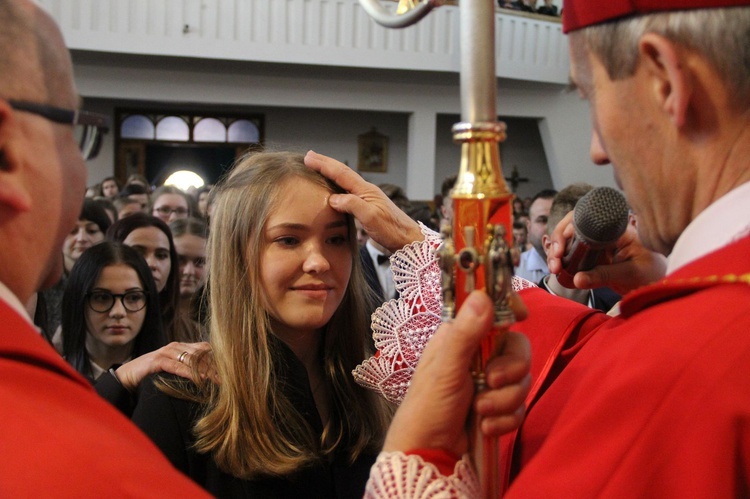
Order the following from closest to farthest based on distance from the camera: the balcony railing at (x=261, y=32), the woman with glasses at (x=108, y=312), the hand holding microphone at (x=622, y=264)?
1. the hand holding microphone at (x=622, y=264)
2. the woman with glasses at (x=108, y=312)
3. the balcony railing at (x=261, y=32)

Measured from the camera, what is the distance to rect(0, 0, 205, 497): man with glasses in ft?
2.67

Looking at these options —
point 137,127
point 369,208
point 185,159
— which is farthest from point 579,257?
point 185,159

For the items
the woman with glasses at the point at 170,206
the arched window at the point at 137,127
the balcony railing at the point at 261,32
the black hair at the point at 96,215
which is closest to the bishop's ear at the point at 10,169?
the black hair at the point at 96,215

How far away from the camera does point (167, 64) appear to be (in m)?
12.2

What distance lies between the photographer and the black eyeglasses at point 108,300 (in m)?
3.15

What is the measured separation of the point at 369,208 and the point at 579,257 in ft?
1.89

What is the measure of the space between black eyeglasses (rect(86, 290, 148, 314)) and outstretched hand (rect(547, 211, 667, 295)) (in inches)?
79.7

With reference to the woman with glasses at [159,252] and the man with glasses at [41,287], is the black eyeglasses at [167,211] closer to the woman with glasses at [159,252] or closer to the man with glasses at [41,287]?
the woman with glasses at [159,252]

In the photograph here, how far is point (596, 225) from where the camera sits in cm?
151

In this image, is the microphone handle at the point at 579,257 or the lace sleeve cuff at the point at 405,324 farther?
the lace sleeve cuff at the point at 405,324

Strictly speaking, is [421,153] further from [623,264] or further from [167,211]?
[623,264]

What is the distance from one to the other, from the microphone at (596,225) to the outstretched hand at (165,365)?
0.93 metres

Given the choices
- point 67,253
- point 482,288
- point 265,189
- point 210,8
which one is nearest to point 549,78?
point 210,8

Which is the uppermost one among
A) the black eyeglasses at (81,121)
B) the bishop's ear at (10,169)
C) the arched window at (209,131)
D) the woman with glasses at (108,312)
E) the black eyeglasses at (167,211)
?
the arched window at (209,131)
